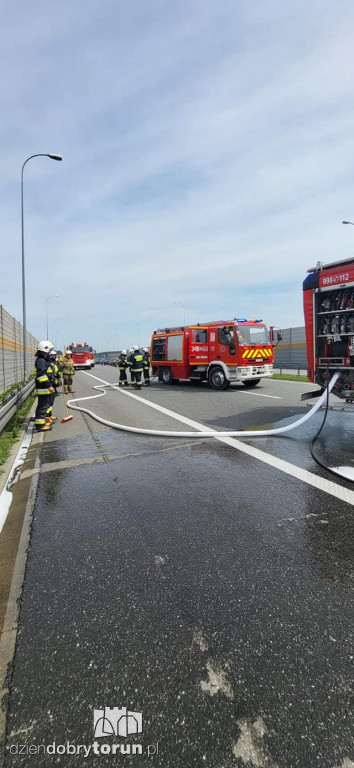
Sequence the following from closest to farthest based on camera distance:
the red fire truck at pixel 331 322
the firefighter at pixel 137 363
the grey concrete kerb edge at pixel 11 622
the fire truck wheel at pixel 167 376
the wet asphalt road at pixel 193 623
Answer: the wet asphalt road at pixel 193 623, the grey concrete kerb edge at pixel 11 622, the red fire truck at pixel 331 322, the firefighter at pixel 137 363, the fire truck wheel at pixel 167 376

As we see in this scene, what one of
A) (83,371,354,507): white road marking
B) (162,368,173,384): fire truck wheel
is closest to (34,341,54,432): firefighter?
(83,371,354,507): white road marking

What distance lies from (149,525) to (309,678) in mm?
1770

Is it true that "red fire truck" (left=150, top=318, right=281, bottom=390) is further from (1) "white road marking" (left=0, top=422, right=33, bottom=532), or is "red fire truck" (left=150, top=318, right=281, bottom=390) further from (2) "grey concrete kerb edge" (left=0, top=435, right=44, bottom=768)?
(2) "grey concrete kerb edge" (left=0, top=435, right=44, bottom=768)

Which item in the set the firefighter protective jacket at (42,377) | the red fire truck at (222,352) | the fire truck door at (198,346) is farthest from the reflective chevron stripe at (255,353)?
the firefighter protective jacket at (42,377)

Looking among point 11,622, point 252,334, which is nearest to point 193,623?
point 11,622

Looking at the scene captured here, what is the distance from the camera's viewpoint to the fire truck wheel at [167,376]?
57.6 feet

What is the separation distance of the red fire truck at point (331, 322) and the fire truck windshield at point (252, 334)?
20.3 feet

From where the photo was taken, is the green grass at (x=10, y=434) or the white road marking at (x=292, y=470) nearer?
the white road marking at (x=292, y=470)

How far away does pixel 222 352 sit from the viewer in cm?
1434

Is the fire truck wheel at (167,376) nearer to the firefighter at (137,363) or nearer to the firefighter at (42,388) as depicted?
the firefighter at (137,363)

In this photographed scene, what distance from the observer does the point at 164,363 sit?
1772cm

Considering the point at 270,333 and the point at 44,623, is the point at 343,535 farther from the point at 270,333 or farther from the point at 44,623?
the point at 270,333

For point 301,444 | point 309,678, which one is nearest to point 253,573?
point 309,678

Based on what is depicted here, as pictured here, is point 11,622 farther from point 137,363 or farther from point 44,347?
point 137,363
